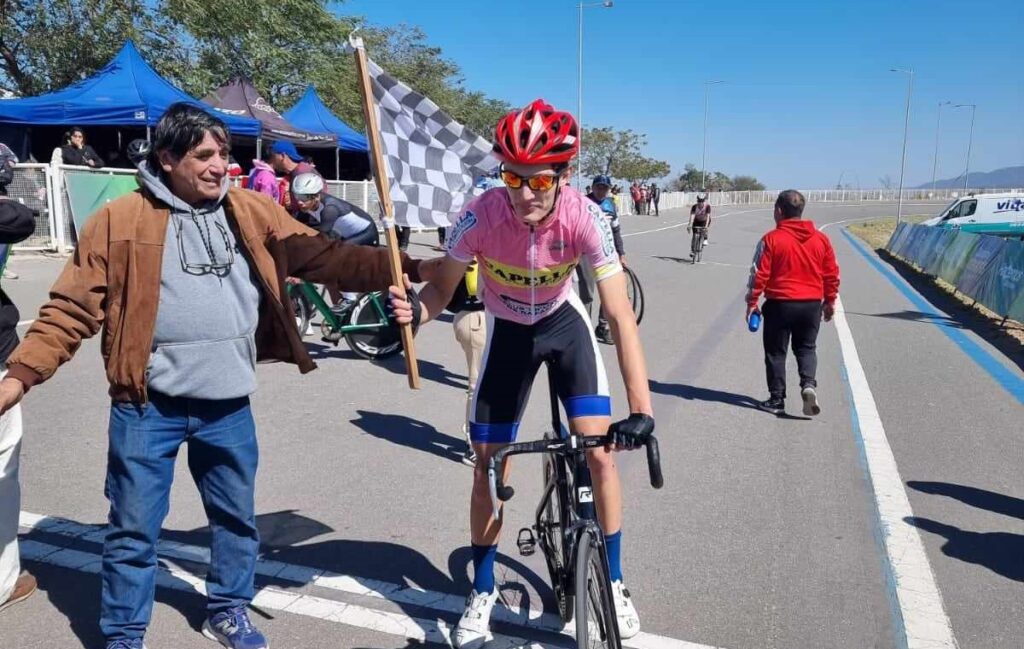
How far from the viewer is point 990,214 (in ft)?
89.0

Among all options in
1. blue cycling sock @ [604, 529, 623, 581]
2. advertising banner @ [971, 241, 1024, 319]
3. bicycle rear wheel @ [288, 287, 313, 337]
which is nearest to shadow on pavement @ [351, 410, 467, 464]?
blue cycling sock @ [604, 529, 623, 581]

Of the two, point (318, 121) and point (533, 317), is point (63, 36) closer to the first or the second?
point (318, 121)

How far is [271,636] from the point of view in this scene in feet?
10.7

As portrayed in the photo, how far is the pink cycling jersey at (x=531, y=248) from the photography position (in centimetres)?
302

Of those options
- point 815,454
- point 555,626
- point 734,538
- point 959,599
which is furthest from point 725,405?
point 555,626

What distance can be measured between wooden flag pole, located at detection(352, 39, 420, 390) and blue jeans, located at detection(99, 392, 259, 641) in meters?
0.68

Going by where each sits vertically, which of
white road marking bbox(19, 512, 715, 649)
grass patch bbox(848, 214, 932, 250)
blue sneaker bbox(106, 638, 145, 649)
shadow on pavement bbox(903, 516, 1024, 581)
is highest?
A: blue sneaker bbox(106, 638, 145, 649)

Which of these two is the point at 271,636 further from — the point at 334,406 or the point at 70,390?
the point at 70,390

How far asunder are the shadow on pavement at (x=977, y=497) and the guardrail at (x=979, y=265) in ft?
23.5

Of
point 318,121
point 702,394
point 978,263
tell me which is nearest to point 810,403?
point 702,394

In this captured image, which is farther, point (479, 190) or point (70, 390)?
point (70, 390)

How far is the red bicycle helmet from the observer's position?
277 cm

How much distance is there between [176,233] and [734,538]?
3.11 meters

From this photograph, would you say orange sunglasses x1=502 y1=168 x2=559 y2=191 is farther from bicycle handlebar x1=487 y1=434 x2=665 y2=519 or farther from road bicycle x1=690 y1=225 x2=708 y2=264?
road bicycle x1=690 y1=225 x2=708 y2=264
